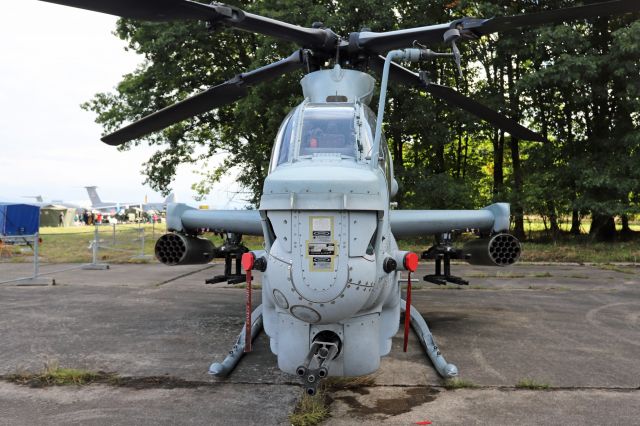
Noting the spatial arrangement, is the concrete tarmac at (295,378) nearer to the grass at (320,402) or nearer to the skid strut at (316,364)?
the grass at (320,402)

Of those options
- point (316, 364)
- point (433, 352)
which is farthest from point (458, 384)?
point (316, 364)

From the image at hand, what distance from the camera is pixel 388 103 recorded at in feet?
60.1

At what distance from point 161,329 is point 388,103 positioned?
44.6 ft

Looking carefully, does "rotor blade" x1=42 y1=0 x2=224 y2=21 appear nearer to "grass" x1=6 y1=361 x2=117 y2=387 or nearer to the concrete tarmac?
the concrete tarmac

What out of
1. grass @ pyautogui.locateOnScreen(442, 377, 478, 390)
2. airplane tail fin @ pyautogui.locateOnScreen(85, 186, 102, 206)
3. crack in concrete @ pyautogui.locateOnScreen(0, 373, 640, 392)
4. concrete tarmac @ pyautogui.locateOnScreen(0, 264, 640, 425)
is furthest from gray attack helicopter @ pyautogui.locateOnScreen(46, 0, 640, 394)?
airplane tail fin @ pyautogui.locateOnScreen(85, 186, 102, 206)

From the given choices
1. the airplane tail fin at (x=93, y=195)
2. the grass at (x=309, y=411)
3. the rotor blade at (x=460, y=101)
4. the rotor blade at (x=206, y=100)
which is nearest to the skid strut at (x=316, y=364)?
the grass at (x=309, y=411)

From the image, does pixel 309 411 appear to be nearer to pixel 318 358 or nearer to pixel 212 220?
pixel 318 358

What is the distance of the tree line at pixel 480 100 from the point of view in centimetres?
1589

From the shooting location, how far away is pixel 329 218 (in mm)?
3715

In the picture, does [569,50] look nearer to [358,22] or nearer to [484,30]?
[358,22]

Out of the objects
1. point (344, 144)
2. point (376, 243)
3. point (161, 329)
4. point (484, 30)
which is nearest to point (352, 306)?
point (376, 243)

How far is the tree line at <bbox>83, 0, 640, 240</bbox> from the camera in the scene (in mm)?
15891

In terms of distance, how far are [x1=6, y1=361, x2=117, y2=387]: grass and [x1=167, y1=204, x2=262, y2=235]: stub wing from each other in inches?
75.7

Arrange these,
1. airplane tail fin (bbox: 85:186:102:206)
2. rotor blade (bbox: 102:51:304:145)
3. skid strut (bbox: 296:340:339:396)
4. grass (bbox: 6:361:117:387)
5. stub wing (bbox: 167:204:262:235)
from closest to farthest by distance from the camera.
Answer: skid strut (bbox: 296:340:339:396), grass (bbox: 6:361:117:387), stub wing (bbox: 167:204:262:235), rotor blade (bbox: 102:51:304:145), airplane tail fin (bbox: 85:186:102:206)
